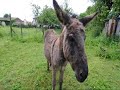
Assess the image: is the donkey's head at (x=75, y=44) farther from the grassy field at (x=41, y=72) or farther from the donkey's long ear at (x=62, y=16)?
the grassy field at (x=41, y=72)

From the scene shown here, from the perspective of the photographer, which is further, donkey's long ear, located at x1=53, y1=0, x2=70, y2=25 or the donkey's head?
donkey's long ear, located at x1=53, y1=0, x2=70, y2=25

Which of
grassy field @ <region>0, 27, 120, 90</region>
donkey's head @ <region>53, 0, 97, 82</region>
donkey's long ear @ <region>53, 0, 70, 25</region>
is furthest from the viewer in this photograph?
grassy field @ <region>0, 27, 120, 90</region>

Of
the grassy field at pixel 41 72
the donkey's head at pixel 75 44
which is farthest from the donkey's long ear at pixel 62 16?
the grassy field at pixel 41 72

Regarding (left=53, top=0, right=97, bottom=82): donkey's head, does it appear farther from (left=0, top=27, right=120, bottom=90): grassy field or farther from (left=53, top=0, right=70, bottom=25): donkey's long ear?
(left=0, top=27, right=120, bottom=90): grassy field

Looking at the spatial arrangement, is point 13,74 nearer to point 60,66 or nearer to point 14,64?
point 14,64

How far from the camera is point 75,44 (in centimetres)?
311

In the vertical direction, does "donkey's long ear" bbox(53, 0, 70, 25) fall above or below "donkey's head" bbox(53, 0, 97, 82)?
above

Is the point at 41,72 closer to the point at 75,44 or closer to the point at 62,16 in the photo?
the point at 62,16

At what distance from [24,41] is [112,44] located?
5.39 meters

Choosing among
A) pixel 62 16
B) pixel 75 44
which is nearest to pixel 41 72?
pixel 62 16

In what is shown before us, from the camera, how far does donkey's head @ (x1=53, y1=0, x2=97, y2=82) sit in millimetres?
2988

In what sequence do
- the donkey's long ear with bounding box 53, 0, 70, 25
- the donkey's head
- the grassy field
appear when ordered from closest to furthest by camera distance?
1. the donkey's head
2. the donkey's long ear with bounding box 53, 0, 70, 25
3. the grassy field

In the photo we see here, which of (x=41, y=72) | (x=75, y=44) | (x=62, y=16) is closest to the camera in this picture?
(x=75, y=44)

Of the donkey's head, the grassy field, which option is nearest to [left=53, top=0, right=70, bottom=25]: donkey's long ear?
the donkey's head
